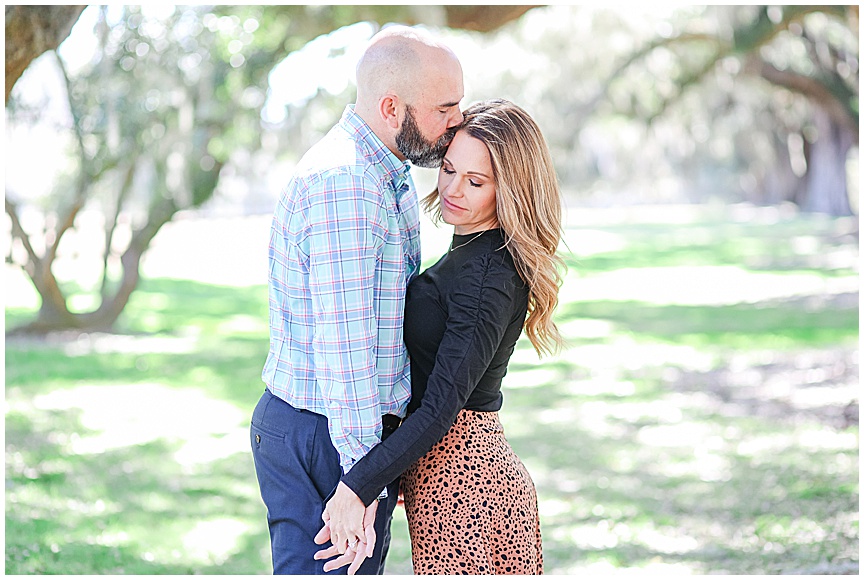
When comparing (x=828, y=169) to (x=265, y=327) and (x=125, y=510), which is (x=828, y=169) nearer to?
(x=265, y=327)

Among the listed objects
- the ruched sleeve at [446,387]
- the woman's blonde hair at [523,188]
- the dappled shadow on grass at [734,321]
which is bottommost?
the dappled shadow on grass at [734,321]

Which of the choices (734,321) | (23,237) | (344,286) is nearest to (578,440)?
(344,286)

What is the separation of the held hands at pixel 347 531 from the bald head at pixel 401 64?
38.2 inches

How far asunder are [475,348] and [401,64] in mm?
715

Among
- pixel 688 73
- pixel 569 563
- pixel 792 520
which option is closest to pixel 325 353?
pixel 569 563

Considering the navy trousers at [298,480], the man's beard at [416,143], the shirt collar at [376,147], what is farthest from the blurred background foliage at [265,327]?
the navy trousers at [298,480]

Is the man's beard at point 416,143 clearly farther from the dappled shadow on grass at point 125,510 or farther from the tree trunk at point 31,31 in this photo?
the dappled shadow on grass at point 125,510

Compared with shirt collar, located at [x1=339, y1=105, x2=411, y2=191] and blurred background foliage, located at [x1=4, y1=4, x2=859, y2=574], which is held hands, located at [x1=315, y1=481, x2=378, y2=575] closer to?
shirt collar, located at [x1=339, y1=105, x2=411, y2=191]

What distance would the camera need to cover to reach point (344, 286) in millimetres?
2234

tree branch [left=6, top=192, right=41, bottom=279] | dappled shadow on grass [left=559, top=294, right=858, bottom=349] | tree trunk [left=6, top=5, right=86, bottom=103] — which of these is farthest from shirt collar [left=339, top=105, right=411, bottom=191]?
tree branch [left=6, top=192, right=41, bottom=279]

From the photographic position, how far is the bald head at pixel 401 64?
2.35 m

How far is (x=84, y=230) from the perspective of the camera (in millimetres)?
26812

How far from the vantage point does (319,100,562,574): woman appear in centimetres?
229

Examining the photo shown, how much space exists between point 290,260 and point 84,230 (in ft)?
86.1
